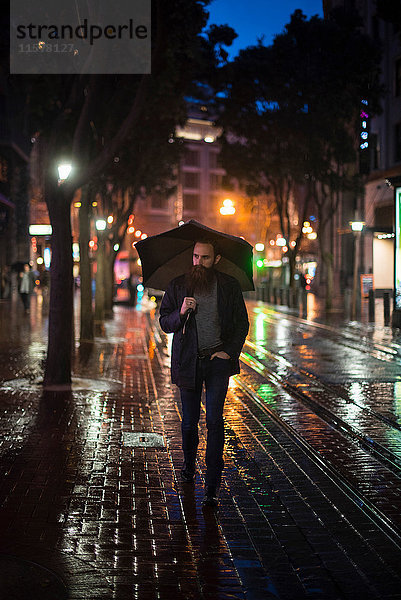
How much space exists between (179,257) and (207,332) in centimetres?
80

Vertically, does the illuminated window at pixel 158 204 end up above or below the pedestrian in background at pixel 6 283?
above

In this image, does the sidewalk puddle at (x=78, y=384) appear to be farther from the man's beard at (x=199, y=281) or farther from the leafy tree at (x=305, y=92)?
the leafy tree at (x=305, y=92)

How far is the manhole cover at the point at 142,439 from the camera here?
839 cm

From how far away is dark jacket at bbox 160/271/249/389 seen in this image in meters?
6.45

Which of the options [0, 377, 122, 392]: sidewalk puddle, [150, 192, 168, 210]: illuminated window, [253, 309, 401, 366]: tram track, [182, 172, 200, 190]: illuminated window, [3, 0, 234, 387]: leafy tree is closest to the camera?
[0, 377, 122, 392]: sidewalk puddle

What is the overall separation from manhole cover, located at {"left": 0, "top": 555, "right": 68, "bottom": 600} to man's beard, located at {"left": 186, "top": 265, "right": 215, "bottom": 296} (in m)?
2.35

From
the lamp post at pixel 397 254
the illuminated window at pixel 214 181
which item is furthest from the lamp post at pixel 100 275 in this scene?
the illuminated window at pixel 214 181

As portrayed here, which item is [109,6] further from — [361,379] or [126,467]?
[126,467]

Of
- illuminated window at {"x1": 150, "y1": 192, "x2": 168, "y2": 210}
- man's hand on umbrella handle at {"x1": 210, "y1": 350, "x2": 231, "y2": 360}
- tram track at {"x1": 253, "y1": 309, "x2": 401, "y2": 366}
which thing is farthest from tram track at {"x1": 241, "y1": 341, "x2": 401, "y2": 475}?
Result: illuminated window at {"x1": 150, "y1": 192, "x2": 168, "y2": 210}

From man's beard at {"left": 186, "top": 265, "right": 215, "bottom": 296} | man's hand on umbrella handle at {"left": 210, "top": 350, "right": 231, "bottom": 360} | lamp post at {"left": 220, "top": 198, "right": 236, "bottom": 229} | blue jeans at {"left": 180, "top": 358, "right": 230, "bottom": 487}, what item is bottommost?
blue jeans at {"left": 180, "top": 358, "right": 230, "bottom": 487}

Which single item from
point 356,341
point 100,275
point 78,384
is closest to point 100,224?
point 100,275

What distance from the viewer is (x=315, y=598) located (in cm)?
446

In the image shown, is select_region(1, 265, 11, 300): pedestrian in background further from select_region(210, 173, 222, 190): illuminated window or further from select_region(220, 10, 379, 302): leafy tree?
select_region(210, 173, 222, 190): illuminated window

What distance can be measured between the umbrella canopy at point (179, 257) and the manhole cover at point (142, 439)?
1.90 metres
